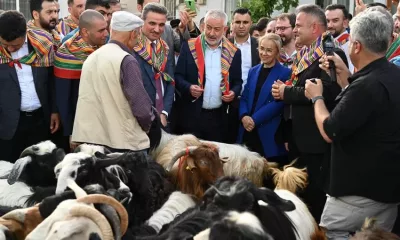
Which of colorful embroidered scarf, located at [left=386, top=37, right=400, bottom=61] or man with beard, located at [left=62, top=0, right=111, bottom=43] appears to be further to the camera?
man with beard, located at [left=62, top=0, right=111, bottom=43]

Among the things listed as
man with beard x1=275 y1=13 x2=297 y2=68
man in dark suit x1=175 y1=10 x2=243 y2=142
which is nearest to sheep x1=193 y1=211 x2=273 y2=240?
man in dark suit x1=175 y1=10 x2=243 y2=142

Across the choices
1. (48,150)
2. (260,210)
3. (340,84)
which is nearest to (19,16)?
(48,150)

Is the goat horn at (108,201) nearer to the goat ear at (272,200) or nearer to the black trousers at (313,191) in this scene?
the goat ear at (272,200)

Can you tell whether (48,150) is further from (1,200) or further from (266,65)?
(266,65)

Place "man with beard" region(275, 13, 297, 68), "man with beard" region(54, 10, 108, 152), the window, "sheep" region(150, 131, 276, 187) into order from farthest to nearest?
the window
"man with beard" region(275, 13, 297, 68)
"man with beard" region(54, 10, 108, 152)
"sheep" region(150, 131, 276, 187)

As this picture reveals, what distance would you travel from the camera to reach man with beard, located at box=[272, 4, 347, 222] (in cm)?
545

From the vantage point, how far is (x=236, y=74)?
23.0 feet

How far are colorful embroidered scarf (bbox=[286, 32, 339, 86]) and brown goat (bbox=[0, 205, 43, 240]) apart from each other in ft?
10.2

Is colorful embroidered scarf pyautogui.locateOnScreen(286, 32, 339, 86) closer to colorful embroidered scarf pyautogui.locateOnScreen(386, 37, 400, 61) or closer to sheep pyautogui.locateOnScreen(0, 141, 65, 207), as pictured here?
colorful embroidered scarf pyautogui.locateOnScreen(386, 37, 400, 61)

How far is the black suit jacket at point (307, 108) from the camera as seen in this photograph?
5348 mm

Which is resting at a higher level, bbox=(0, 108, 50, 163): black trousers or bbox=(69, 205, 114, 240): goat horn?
bbox=(69, 205, 114, 240): goat horn

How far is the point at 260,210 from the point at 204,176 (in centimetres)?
191

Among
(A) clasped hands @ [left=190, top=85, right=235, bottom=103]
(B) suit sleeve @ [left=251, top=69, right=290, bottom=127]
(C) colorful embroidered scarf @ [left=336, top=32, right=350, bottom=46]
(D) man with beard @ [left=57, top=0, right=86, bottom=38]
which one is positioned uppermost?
(D) man with beard @ [left=57, top=0, right=86, bottom=38]

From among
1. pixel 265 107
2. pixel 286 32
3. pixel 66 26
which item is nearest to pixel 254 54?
pixel 286 32
